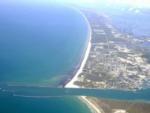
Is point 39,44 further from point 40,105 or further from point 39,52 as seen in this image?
point 40,105

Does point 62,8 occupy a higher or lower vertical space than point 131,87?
lower

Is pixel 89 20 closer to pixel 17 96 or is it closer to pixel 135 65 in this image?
pixel 135 65

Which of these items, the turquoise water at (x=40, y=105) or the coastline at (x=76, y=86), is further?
the coastline at (x=76, y=86)

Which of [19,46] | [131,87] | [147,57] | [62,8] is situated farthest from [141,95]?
[62,8]

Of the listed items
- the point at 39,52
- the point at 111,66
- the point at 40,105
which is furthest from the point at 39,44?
the point at 40,105

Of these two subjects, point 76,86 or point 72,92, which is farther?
point 76,86

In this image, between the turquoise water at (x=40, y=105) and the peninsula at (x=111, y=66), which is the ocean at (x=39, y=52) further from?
the peninsula at (x=111, y=66)

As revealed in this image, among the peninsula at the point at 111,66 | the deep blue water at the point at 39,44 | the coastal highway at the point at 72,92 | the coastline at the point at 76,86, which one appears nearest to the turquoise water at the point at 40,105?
the coastline at the point at 76,86
